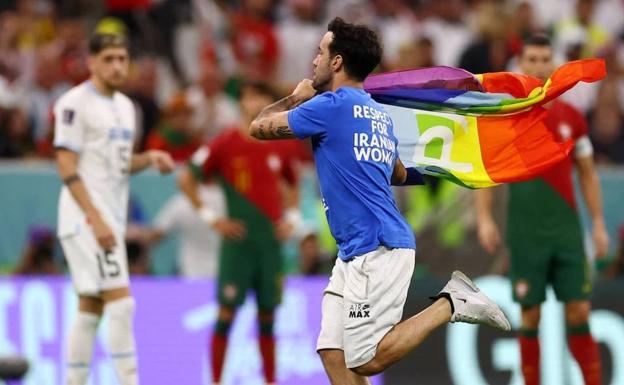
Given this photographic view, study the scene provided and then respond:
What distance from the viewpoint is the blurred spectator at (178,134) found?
16391mm

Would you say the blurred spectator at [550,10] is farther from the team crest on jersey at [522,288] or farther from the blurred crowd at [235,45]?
the team crest on jersey at [522,288]

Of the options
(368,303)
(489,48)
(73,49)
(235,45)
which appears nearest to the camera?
(368,303)

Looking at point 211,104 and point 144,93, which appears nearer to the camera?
point 211,104

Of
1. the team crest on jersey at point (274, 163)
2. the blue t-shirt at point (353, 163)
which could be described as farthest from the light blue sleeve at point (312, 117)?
the team crest on jersey at point (274, 163)

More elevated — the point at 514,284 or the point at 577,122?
the point at 577,122

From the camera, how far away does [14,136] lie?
17078 mm

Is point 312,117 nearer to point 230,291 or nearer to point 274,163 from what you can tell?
point 230,291

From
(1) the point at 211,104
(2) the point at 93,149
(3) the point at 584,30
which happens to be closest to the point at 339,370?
(2) the point at 93,149

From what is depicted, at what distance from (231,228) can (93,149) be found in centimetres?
226

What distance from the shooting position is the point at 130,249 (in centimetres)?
1539

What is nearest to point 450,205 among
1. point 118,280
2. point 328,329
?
point 118,280

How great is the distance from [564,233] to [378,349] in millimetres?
3127

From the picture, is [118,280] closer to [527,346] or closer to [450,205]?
[527,346]

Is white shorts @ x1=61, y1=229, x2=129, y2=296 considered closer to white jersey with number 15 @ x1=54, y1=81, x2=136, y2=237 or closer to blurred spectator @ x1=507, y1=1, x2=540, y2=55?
white jersey with number 15 @ x1=54, y1=81, x2=136, y2=237
